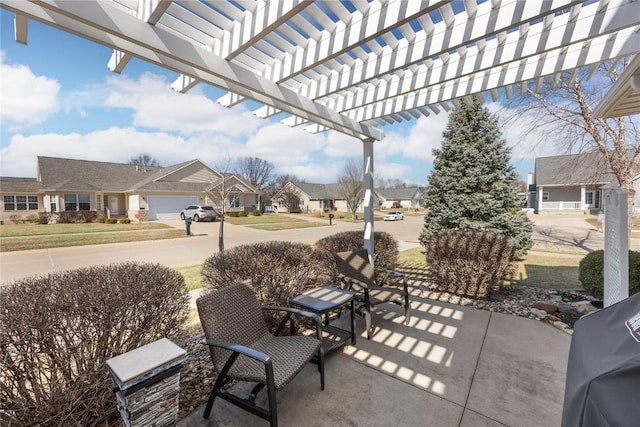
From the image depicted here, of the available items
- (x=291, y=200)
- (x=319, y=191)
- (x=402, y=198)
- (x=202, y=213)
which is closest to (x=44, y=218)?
(x=202, y=213)

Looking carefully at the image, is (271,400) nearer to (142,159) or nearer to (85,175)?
(85,175)

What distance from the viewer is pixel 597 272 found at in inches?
175

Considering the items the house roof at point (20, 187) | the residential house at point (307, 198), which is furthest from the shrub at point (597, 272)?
the residential house at point (307, 198)

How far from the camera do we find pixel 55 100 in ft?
21.2

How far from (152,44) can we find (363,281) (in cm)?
381

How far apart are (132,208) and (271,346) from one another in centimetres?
2715

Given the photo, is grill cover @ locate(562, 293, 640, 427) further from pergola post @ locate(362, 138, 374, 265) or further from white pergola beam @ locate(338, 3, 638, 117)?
pergola post @ locate(362, 138, 374, 265)

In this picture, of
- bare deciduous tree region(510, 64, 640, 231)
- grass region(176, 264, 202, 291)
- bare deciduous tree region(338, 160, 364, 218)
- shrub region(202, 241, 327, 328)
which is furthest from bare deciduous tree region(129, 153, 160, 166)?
bare deciduous tree region(510, 64, 640, 231)

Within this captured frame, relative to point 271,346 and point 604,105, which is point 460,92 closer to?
point 604,105

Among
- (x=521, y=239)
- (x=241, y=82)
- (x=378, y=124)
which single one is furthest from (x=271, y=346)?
(x=521, y=239)

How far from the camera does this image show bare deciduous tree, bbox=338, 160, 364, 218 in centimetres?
2888

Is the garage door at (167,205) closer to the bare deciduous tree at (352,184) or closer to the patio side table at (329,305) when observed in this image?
the bare deciduous tree at (352,184)

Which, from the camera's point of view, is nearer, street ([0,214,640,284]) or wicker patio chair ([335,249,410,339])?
wicker patio chair ([335,249,410,339])

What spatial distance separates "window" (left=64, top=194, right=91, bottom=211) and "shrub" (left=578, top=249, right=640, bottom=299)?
29866mm
